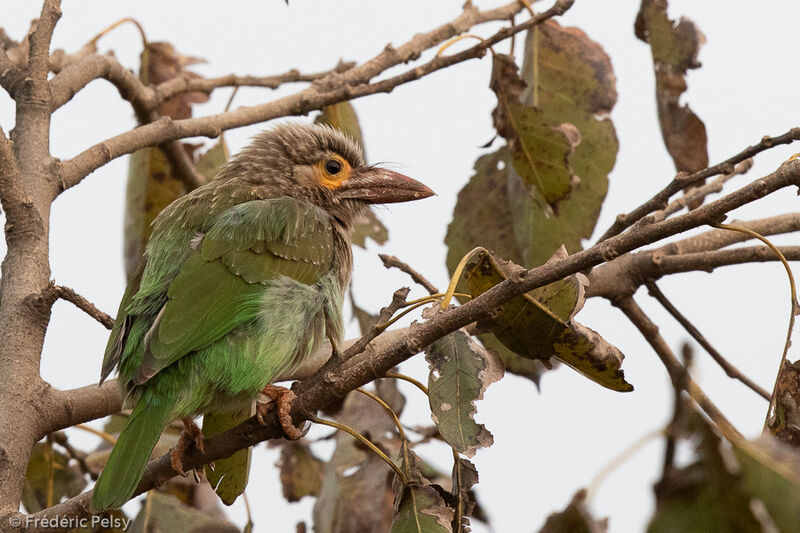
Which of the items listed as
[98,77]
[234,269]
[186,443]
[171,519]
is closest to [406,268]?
[234,269]

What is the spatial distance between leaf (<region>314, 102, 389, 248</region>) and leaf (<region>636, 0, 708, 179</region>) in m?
1.14

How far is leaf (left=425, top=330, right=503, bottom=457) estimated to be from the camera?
6.68ft

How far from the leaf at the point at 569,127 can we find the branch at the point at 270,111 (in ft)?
1.24

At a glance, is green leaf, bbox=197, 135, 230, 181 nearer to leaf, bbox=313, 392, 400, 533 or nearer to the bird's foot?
leaf, bbox=313, 392, 400, 533

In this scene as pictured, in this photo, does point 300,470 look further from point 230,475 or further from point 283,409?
point 283,409

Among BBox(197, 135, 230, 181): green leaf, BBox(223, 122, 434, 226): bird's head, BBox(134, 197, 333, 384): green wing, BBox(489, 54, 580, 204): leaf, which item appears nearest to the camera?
BBox(134, 197, 333, 384): green wing

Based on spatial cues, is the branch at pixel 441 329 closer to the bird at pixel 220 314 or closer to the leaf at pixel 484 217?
the bird at pixel 220 314

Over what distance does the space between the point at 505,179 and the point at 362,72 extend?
27.1 inches

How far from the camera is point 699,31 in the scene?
11.1 feet

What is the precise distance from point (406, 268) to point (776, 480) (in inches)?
67.6

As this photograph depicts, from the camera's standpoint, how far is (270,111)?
3.19m

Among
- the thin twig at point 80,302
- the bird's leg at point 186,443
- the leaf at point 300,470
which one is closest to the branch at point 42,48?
the thin twig at point 80,302

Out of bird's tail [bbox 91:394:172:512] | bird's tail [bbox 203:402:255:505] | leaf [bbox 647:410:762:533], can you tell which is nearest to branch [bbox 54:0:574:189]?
bird's tail [bbox 91:394:172:512]

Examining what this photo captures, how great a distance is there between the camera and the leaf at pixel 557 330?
79.1 inches
